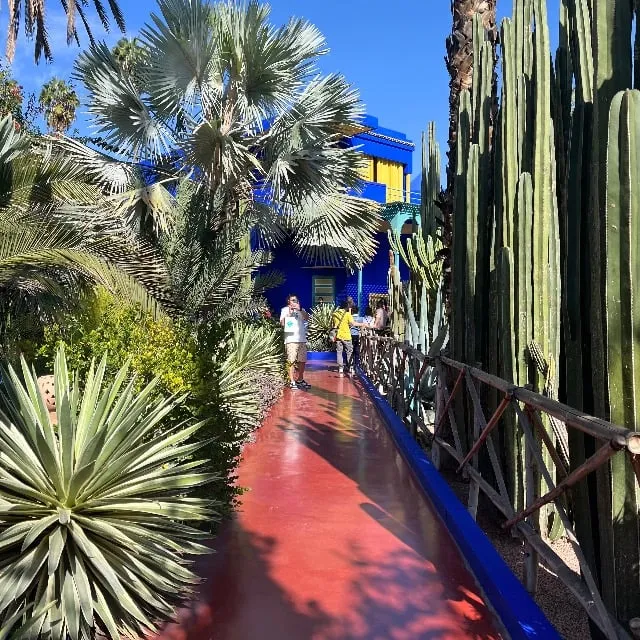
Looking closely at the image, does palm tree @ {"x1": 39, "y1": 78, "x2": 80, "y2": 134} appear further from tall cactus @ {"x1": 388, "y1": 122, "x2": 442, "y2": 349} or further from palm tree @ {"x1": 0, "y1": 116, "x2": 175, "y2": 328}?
palm tree @ {"x1": 0, "y1": 116, "x2": 175, "y2": 328}

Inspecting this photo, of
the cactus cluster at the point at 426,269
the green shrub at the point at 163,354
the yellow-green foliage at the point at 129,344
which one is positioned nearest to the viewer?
the green shrub at the point at 163,354

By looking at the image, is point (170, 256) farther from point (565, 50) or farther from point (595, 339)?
point (595, 339)

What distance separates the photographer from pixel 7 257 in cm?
465

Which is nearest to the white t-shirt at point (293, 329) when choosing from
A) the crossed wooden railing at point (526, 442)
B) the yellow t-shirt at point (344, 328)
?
the yellow t-shirt at point (344, 328)

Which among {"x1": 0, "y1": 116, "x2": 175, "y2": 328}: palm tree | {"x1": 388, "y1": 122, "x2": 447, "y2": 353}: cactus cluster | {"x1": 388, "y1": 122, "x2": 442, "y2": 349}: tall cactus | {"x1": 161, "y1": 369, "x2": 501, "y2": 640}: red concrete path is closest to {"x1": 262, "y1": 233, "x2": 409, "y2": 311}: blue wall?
{"x1": 388, "y1": 122, "x2": 447, "y2": 353}: cactus cluster

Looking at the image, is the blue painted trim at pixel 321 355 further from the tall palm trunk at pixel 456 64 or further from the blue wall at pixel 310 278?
the tall palm trunk at pixel 456 64

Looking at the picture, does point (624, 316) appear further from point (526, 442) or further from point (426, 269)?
point (426, 269)

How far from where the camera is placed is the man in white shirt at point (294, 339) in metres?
11.7

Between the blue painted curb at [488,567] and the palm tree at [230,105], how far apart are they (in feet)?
15.2

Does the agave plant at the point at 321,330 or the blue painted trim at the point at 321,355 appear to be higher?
the agave plant at the point at 321,330

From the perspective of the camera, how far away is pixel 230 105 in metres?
9.87

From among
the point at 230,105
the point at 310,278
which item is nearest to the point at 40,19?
the point at 230,105

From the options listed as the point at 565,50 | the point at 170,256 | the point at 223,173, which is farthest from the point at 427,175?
the point at 565,50

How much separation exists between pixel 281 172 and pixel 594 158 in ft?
24.6
